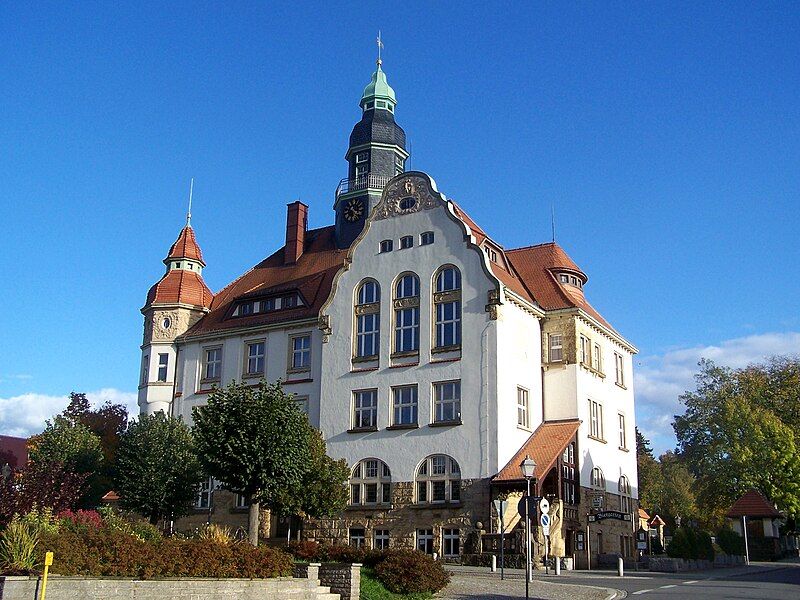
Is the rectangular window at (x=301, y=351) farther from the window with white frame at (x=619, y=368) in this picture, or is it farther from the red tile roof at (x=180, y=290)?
the window with white frame at (x=619, y=368)

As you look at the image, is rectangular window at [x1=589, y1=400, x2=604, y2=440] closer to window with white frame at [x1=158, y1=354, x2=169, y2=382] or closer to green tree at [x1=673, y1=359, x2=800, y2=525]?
green tree at [x1=673, y1=359, x2=800, y2=525]

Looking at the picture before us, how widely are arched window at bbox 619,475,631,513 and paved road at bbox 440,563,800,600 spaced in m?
13.4

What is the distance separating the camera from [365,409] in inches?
1801

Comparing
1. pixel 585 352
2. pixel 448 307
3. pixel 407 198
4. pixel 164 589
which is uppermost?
pixel 407 198

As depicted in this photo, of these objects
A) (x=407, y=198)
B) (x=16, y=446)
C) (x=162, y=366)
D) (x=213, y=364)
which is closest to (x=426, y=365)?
(x=407, y=198)

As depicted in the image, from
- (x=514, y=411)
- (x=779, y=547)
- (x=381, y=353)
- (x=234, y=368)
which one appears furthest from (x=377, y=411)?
(x=779, y=547)

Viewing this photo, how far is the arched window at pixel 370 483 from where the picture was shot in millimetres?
44188

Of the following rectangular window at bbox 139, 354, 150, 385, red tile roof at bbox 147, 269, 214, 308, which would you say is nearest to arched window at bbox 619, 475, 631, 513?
red tile roof at bbox 147, 269, 214, 308

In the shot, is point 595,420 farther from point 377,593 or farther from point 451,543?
point 377,593

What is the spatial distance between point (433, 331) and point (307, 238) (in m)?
16.7

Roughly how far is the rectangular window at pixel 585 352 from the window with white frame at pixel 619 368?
5.14m

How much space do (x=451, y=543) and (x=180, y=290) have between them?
23111mm

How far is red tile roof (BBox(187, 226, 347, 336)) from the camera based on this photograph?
51125mm

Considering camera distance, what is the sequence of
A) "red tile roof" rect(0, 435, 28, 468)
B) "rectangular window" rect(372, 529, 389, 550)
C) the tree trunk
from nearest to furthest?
the tree trunk → "rectangular window" rect(372, 529, 389, 550) → "red tile roof" rect(0, 435, 28, 468)
